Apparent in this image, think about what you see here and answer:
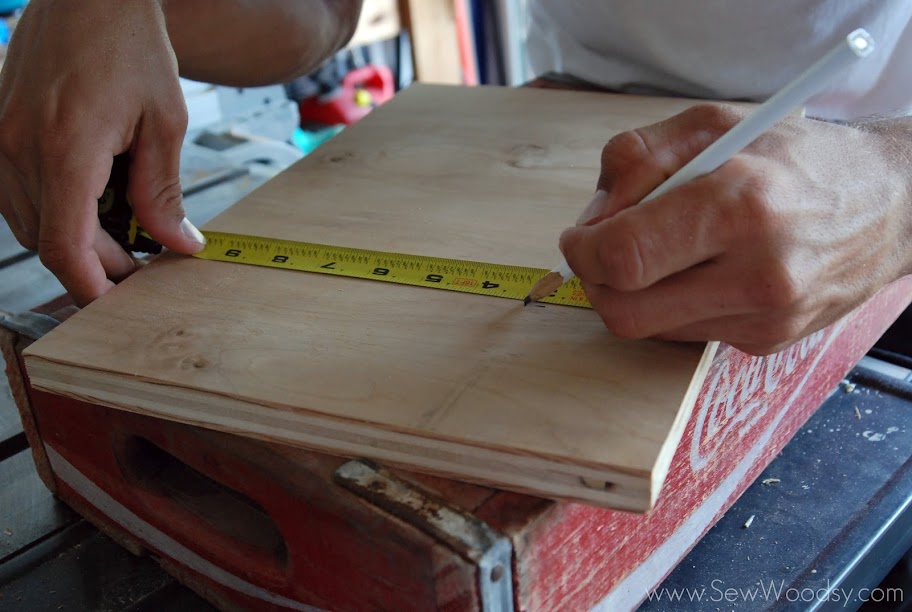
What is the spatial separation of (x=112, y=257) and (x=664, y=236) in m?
0.62

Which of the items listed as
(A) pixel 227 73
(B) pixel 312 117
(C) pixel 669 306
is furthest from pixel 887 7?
(B) pixel 312 117

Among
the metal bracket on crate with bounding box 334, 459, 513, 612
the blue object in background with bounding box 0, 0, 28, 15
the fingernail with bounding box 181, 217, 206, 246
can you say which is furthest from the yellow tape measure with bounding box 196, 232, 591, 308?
the blue object in background with bounding box 0, 0, 28, 15

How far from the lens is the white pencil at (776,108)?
0.55 m

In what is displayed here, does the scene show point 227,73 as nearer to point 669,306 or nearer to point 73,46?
point 73,46

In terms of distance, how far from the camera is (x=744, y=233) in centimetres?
63

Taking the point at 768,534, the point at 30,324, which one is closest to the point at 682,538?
the point at 768,534

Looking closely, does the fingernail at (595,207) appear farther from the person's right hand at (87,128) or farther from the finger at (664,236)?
the person's right hand at (87,128)

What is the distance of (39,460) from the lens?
996 millimetres

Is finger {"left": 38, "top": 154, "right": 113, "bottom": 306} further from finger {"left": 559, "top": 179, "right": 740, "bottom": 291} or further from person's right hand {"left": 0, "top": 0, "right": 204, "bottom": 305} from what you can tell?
finger {"left": 559, "top": 179, "right": 740, "bottom": 291}

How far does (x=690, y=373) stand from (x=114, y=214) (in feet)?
2.18

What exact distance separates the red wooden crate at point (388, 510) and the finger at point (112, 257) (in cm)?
12

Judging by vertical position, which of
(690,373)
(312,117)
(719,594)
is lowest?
(312,117)

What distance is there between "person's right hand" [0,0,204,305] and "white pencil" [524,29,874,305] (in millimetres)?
533

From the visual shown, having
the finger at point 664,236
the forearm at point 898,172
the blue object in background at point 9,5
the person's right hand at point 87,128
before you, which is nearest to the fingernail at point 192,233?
the person's right hand at point 87,128
